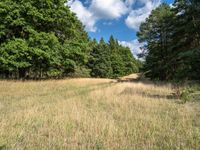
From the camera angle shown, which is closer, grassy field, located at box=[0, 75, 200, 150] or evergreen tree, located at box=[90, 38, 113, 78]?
grassy field, located at box=[0, 75, 200, 150]

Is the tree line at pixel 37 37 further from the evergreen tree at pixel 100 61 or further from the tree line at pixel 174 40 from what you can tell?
the evergreen tree at pixel 100 61

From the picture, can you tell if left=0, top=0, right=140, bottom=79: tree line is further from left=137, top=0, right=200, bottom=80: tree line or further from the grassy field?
the grassy field

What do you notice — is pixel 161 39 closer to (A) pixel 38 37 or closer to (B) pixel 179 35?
(B) pixel 179 35

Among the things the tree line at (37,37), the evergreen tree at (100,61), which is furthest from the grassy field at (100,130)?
the evergreen tree at (100,61)

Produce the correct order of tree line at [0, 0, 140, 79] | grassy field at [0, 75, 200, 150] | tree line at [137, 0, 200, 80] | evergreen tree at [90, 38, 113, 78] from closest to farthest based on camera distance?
grassy field at [0, 75, 200, 150] → tree line at [0, 0, 140, 79] → tree line at [137, 0, 200, 80] → evergreen tree at [90, 38, 113, 78]

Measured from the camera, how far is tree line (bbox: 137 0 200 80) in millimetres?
23062

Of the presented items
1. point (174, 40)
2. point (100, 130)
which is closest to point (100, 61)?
point (174, 40)

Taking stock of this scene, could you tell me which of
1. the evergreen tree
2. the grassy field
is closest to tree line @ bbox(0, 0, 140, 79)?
the grassy field

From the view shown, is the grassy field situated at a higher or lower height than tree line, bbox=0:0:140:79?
lower

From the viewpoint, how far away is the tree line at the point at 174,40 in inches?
908

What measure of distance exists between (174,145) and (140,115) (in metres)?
2.93

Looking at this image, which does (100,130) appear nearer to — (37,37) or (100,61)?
(37,37)

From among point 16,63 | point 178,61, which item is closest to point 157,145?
point 16,63

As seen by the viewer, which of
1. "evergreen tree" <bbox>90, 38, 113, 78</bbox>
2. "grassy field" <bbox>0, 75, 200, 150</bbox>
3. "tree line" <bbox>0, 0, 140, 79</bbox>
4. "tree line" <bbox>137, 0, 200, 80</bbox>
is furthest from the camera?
"evergreen tree" <bbox>90, 38, 113, 78</bbox>
